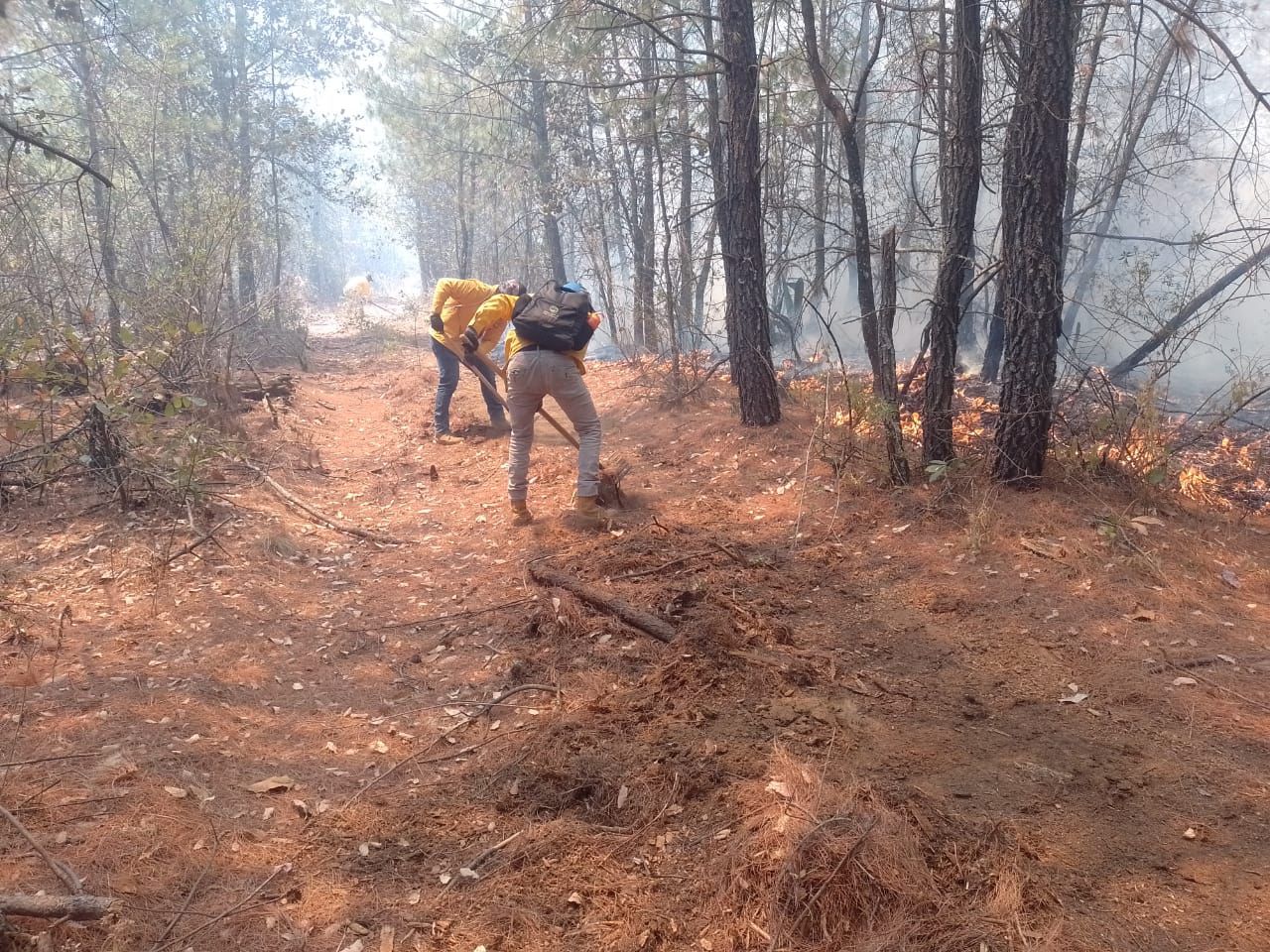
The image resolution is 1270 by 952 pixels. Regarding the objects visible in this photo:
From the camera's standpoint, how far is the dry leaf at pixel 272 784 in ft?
9.33

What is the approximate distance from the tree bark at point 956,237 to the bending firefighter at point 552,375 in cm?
244

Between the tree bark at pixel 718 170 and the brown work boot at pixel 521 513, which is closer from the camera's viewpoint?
the brown work boot at pixel 521 513

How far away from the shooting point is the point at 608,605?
4.14 metres

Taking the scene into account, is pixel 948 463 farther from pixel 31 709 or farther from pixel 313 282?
pixel 313 282

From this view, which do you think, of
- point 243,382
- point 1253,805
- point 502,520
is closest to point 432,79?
point 243,382

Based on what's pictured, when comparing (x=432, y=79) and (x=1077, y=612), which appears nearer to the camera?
(x=1077, y=612)

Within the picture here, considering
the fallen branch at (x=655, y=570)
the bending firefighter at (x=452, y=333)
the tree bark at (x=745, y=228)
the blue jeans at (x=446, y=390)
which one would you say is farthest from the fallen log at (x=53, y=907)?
the blue jeans at (x=446, y=390)

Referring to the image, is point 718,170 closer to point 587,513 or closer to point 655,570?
point 587,513

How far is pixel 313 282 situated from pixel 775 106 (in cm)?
4820

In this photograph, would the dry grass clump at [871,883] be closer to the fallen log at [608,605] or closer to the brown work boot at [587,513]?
the fallen log at [608,605]

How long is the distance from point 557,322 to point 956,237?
2.84m

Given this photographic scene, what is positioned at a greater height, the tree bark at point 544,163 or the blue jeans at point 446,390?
the tree bark at point 544,163

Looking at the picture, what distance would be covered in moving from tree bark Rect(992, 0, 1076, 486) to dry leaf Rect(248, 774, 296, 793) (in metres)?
4.62

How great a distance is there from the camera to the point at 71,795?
260 cm
